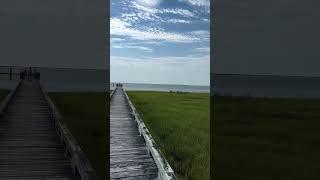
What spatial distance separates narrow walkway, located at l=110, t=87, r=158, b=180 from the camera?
8.03 m

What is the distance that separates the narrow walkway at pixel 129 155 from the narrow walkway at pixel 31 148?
1078 millimetres

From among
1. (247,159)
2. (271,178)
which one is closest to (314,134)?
(247,159)

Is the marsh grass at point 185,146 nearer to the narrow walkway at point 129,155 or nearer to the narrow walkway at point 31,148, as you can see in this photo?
the narrow walkway at point 129,155

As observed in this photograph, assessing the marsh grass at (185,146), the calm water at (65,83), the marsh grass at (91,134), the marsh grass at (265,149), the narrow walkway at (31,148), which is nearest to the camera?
the narrow walkway at (31,148)

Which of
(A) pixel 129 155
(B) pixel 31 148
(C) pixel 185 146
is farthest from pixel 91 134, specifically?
(B) pixel 31 148

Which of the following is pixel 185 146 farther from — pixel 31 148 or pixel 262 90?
pixel 262 90

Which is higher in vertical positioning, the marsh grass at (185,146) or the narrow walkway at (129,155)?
the narrow walkway at (129,155)

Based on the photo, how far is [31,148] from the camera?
8.97m

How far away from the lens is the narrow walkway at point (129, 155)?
803 cm

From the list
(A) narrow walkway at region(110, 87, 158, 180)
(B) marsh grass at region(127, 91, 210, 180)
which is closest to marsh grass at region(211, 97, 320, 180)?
(B) marsh grass at region(127, 91, 210, 180)

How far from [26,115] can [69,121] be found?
5496mm

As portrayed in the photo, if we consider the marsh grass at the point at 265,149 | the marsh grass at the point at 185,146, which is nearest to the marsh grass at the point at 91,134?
the marsh grass at the point at 185,146

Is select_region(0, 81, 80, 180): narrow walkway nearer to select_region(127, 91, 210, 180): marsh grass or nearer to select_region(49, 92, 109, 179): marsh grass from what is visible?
select_region(49, 92, 109, 179): marsh grass

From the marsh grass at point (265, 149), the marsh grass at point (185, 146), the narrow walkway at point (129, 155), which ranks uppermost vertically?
the narrow walkway at point (129, 155)
